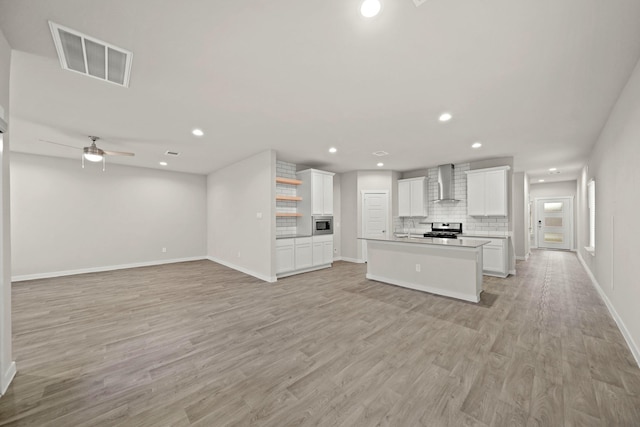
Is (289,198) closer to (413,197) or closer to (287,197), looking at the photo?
(287,197)

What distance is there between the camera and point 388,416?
1673 mm

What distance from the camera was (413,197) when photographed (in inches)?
285

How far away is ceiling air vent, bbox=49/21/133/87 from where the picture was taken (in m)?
1.88

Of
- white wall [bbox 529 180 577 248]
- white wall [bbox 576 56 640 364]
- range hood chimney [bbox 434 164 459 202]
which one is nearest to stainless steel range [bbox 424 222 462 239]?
range hood chimney [bbox 434 164 459 202]

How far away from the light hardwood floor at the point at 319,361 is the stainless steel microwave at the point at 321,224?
7.26ft

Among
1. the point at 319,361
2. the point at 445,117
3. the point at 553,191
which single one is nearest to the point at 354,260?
the point at 445,117

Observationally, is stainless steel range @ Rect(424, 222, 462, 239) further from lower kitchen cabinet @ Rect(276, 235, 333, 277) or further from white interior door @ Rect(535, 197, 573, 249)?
white interior door @ Rect(535, 197, 573, 249)

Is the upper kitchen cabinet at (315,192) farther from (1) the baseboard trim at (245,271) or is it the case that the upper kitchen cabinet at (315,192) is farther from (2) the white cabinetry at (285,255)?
(1) the baseboard trim at (245,271)

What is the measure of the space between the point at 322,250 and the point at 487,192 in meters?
4.30

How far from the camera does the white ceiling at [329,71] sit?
1684 mm

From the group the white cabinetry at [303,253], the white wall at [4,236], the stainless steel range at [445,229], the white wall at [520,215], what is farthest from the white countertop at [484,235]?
the white wall at [4,236]

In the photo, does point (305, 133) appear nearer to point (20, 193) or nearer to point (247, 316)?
point (247, 316)

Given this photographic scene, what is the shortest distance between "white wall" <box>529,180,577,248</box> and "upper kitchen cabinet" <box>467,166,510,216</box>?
638 cm

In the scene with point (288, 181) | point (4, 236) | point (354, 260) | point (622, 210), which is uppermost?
point (288, 181)
